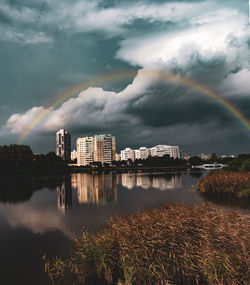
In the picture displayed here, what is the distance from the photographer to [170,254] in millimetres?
6379

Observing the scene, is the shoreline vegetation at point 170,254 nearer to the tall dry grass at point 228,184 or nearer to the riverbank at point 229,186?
the riverbank at point 229,186

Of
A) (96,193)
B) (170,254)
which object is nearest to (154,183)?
(96,193)

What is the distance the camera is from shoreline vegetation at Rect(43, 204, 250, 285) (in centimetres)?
599

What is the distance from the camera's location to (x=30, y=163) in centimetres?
9425

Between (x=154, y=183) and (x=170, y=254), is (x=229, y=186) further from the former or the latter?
(x=154, y=183)

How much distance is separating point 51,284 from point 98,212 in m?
11.0

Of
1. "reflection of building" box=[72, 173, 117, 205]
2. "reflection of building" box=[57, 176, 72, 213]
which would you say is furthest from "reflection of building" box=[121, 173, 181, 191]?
"reflection of building" box=[57, 176, 72, 213]

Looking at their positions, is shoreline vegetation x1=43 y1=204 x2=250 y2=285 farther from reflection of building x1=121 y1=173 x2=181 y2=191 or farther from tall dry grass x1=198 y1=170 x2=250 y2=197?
reflection of building x1=121 y1=173 x2=181 y2=191

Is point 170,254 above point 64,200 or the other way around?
above

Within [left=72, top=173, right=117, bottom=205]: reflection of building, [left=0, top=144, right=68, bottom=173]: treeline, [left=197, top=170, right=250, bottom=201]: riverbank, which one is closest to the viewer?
[left=197, top=170, right=250, bottom=201]: riverbank

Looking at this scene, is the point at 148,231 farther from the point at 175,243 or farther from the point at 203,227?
the point at 203,227

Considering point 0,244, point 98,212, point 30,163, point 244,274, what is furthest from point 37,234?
point 30,163

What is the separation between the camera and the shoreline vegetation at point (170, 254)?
19.7 feet

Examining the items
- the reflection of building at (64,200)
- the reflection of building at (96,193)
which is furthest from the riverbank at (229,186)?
the reflection of building at (64,200)
